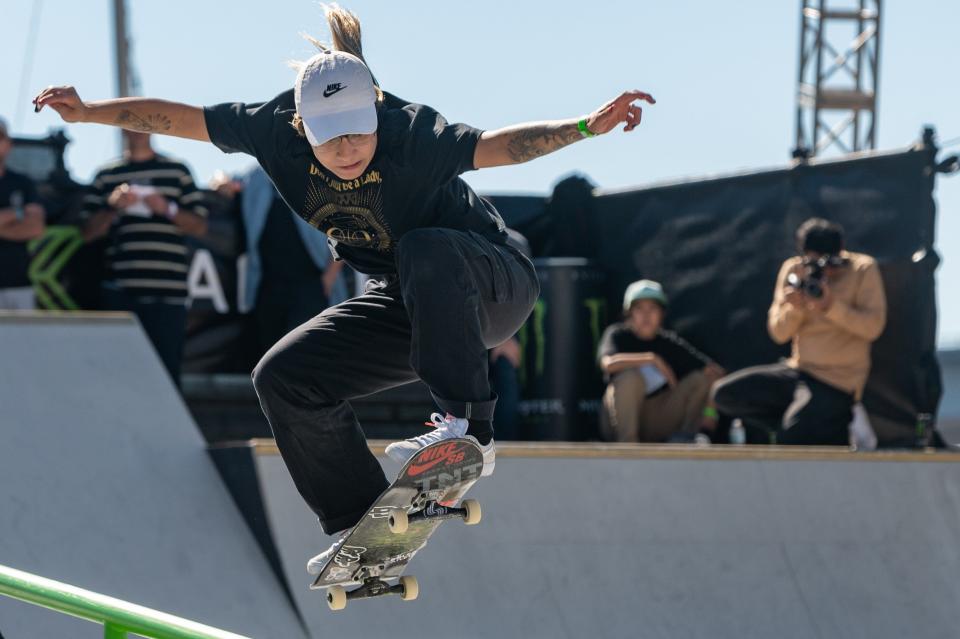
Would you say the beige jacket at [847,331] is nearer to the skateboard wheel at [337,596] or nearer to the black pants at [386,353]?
Result: the black pants at [386,353]

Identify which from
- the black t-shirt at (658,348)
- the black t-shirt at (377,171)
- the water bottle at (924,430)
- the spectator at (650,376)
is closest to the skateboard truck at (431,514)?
the black t-shirt at (377,171)

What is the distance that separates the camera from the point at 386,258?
492 centimetres

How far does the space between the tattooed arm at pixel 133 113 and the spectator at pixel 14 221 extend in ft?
11.9

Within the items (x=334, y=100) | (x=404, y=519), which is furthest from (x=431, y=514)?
(x=334, y=100)

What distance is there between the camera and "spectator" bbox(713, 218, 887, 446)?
26.8ft

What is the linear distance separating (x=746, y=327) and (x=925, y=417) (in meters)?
1.46

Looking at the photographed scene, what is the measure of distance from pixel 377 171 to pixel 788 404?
4.51m

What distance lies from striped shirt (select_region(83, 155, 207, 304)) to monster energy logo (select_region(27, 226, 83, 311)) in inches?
22.3

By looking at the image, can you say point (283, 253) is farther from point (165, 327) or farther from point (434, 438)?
point (434, 438)

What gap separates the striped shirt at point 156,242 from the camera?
8305 mm

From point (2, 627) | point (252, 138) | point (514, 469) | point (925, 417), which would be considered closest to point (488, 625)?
point (514, 469)

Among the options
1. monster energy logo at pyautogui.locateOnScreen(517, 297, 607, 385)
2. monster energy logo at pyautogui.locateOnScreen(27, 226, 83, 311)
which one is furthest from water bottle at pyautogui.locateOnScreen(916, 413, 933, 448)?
monster energy logo at pyautogui.locateOnScreen(27, 226, 83, 311)

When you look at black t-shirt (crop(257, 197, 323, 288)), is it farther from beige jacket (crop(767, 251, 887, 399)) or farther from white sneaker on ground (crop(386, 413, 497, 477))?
white sneaker on ground (crop(386, 413, 497, 477))

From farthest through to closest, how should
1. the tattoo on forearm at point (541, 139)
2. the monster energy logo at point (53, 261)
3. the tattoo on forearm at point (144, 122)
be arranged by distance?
the monster energy logo at point (53, 261) < the tattoo on forearm at point (144, 122) < the tattoo on forearm at point (541, 139)
